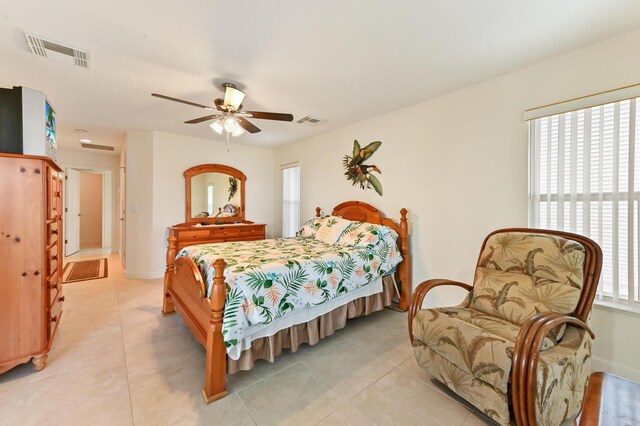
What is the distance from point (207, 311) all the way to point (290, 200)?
3.59 metres

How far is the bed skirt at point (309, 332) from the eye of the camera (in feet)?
6.17

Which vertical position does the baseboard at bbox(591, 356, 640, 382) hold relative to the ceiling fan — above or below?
below

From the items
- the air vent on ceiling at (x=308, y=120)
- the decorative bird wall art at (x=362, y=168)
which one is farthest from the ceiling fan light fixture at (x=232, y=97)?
the decorative bird wall art at (x=362, y=168)

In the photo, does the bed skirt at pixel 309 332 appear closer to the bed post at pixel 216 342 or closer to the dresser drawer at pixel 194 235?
the bed post at pixel 216 342

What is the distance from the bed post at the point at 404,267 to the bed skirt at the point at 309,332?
178 mm

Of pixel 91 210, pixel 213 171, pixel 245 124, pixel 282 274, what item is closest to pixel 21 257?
pixel 282 274

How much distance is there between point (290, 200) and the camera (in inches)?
211

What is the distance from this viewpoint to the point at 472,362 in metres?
1.53

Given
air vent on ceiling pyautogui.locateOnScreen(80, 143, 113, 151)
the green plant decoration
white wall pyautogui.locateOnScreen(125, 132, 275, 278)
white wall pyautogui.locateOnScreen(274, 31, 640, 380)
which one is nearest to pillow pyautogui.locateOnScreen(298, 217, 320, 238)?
white wall pyautogui.locateOnScreen(274, 31, 640, 380)

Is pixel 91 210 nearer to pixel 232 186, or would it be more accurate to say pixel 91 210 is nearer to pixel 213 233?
pixel 232 186

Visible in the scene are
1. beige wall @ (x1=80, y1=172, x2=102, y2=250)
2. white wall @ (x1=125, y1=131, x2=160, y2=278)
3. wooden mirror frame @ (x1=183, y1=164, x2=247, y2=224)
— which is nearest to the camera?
white wall @ (x1=125, y1=131, x2=160, y2=278)

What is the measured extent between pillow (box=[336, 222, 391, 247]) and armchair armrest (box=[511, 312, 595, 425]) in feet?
5.70

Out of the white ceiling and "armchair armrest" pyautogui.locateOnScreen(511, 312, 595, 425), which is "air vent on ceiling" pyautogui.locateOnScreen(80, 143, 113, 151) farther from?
"armchair armrest" pyautogui.locateOnScreen(511, 312, 595, 425)

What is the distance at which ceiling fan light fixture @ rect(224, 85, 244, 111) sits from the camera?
2385 millimetres
